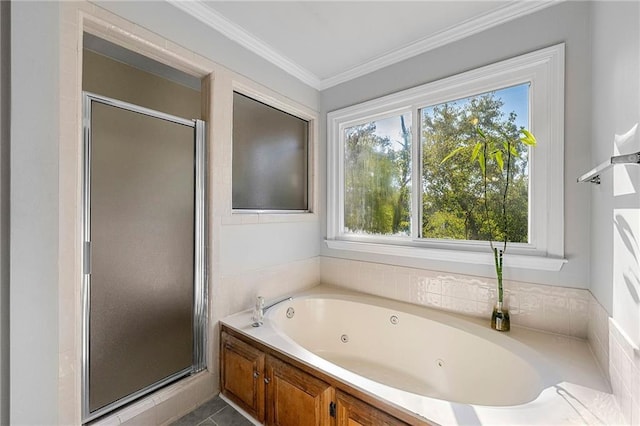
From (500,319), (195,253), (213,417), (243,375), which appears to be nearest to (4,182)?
(195,253)

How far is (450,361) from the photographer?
1.92m

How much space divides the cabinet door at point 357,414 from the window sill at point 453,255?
1.25 meters

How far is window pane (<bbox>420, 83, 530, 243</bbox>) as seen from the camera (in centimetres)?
195

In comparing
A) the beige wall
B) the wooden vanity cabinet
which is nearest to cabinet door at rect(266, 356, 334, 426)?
the wooden vanity cabinet

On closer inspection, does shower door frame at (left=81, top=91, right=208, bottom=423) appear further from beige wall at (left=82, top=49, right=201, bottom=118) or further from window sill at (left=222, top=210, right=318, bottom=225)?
beige wall at (left=82, top=49, right=201, bottom=118)

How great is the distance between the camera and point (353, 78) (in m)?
2.69

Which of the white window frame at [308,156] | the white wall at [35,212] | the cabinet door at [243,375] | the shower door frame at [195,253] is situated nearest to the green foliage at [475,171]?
the white window frame at [308,156]

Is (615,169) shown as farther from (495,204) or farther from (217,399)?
(217,399)

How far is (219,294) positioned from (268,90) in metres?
1.69

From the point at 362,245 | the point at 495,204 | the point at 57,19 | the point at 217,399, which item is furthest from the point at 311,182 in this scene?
the point at 57,19

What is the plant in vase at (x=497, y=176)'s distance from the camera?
1.89 metres

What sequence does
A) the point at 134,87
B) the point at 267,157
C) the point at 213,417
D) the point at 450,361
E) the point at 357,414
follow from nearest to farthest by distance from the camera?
the point at 357,414
the point at 213,417
the point at 450,361
the point at 134,87
the point at 267,157

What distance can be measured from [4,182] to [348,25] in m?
2.26

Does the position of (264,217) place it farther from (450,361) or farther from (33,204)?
(33,204)
